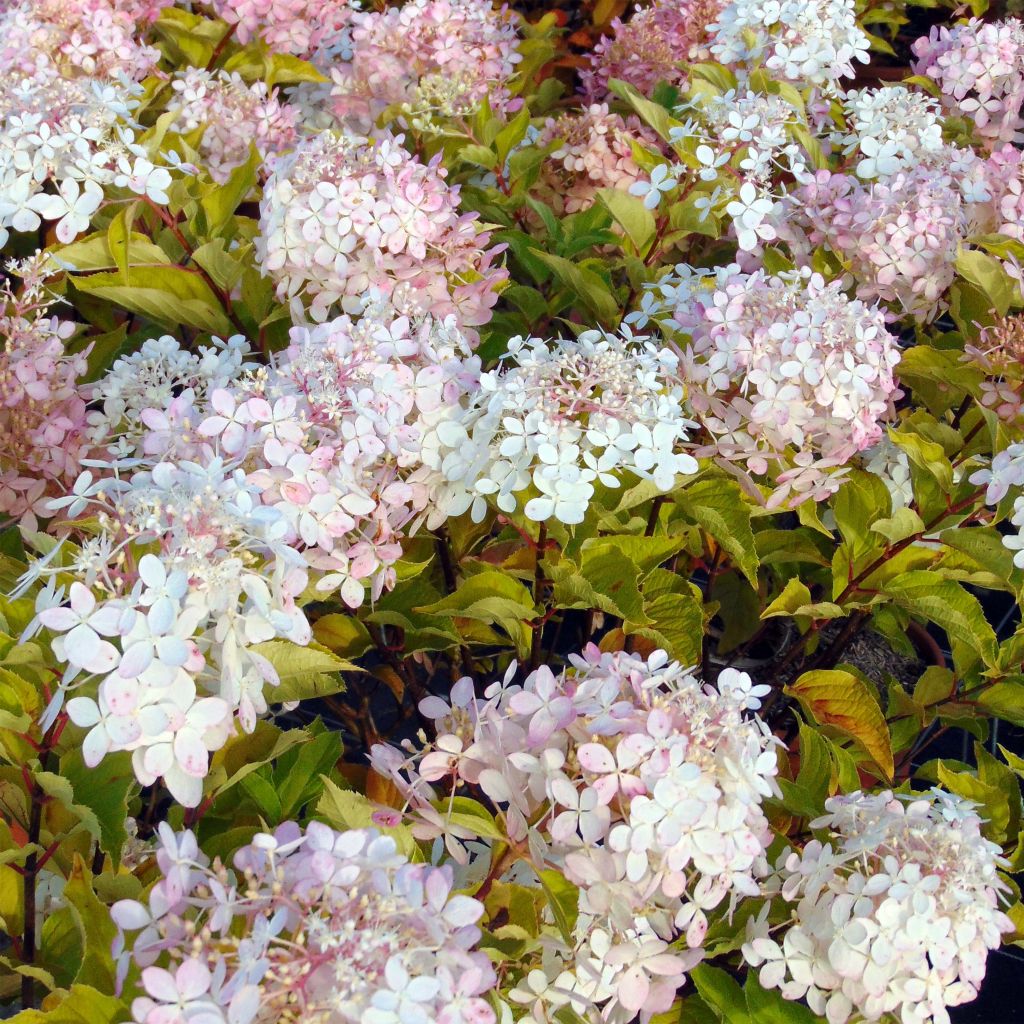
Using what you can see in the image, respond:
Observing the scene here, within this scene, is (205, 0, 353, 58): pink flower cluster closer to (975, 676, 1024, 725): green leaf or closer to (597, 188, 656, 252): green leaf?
(597, 188, 656, 252): green leaf

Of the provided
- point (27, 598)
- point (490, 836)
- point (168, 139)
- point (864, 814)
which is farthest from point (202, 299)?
point (864, 814)

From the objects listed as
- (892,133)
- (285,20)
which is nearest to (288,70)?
(285,20)

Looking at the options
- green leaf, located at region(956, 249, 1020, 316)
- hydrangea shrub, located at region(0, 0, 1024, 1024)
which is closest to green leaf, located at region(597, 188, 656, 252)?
hydrangea shrub, located at region(0, 0, 1024, 1024)

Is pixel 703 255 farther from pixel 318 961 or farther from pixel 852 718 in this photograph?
pixel 318 961

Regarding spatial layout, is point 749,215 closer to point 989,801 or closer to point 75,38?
point 989,801

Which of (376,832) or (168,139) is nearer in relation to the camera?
(376,832)

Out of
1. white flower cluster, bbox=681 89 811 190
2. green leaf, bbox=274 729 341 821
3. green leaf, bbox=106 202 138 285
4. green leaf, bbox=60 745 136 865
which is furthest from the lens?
white flower cluster, bbox=681 89 811 190

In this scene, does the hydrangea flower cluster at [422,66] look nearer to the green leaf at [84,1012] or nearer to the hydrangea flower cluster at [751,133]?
the hydrangea flower cluster at [751,133]
